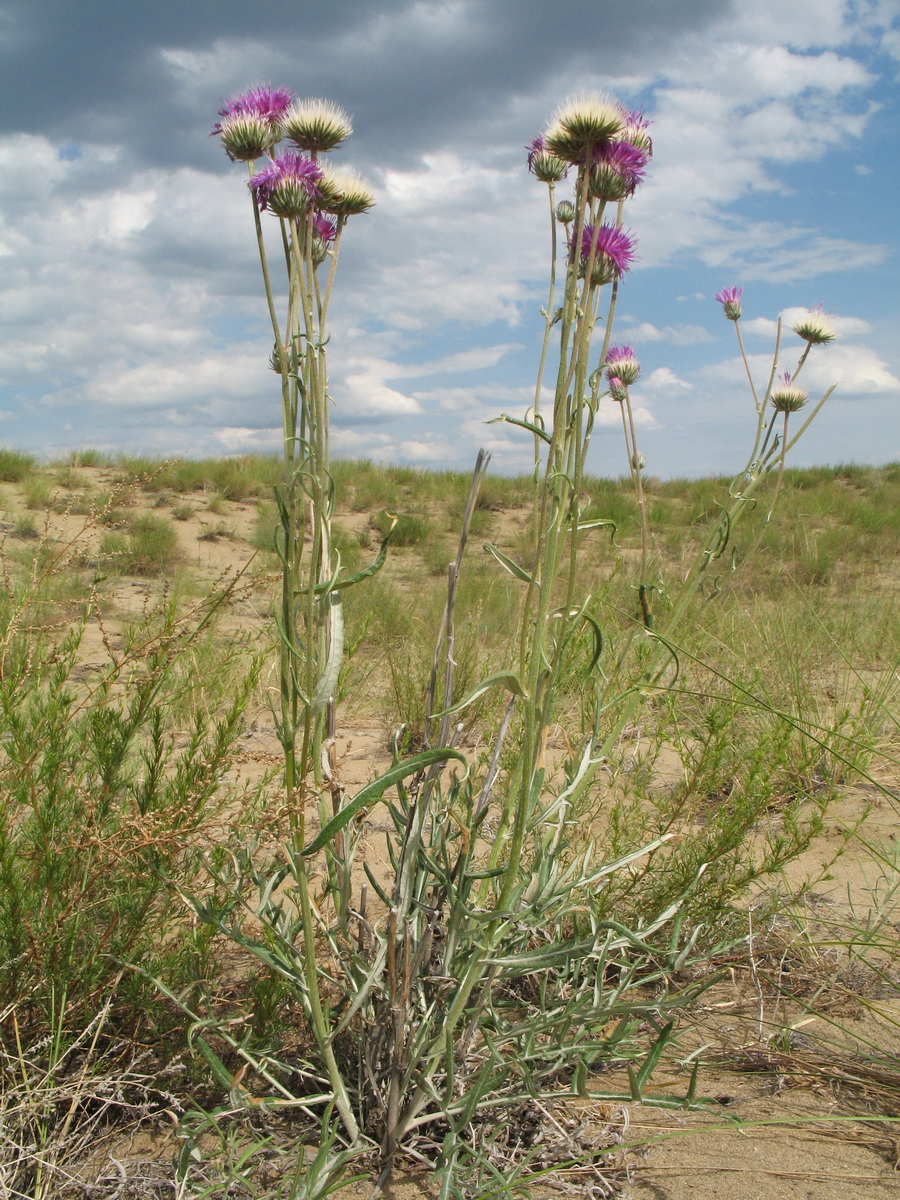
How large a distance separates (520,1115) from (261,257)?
4.79 ft

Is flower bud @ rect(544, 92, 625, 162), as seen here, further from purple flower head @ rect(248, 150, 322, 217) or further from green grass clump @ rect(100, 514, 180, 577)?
green grass clump @ rect(100, 514, 180, 577)

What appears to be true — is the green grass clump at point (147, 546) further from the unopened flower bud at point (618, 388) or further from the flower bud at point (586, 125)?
the flower bud at point (586, 125)

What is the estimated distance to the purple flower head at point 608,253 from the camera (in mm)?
1229

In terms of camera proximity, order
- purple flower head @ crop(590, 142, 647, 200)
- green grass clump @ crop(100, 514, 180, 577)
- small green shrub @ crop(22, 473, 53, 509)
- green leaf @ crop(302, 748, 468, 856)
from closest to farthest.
A: green leaf @ crop(302, 748, 468, 856) < purple flower head @ crop(590, 142, 647, 200) < green grass clump @ crop(100, 514, 180, 577) < small green shrub @ crop(22, 473, 53, 509)

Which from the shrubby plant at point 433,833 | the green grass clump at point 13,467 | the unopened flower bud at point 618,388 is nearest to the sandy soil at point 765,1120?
the shrubby plant at point 433,833

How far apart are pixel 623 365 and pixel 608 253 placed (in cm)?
119

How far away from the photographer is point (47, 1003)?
4.63ft

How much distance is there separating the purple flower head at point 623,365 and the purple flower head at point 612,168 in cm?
125

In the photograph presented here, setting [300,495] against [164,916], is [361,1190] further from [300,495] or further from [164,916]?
[300,495]

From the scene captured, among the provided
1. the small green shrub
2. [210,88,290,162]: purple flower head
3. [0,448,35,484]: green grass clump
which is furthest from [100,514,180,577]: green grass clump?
[210,88,290,162]: purple flower head

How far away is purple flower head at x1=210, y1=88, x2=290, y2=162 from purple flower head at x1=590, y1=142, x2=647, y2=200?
58 centimetres

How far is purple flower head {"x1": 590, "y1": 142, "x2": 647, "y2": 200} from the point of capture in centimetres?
111

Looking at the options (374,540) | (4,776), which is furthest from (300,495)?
(374,540)

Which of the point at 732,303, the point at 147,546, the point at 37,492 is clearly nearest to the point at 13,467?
the point at 37,492
